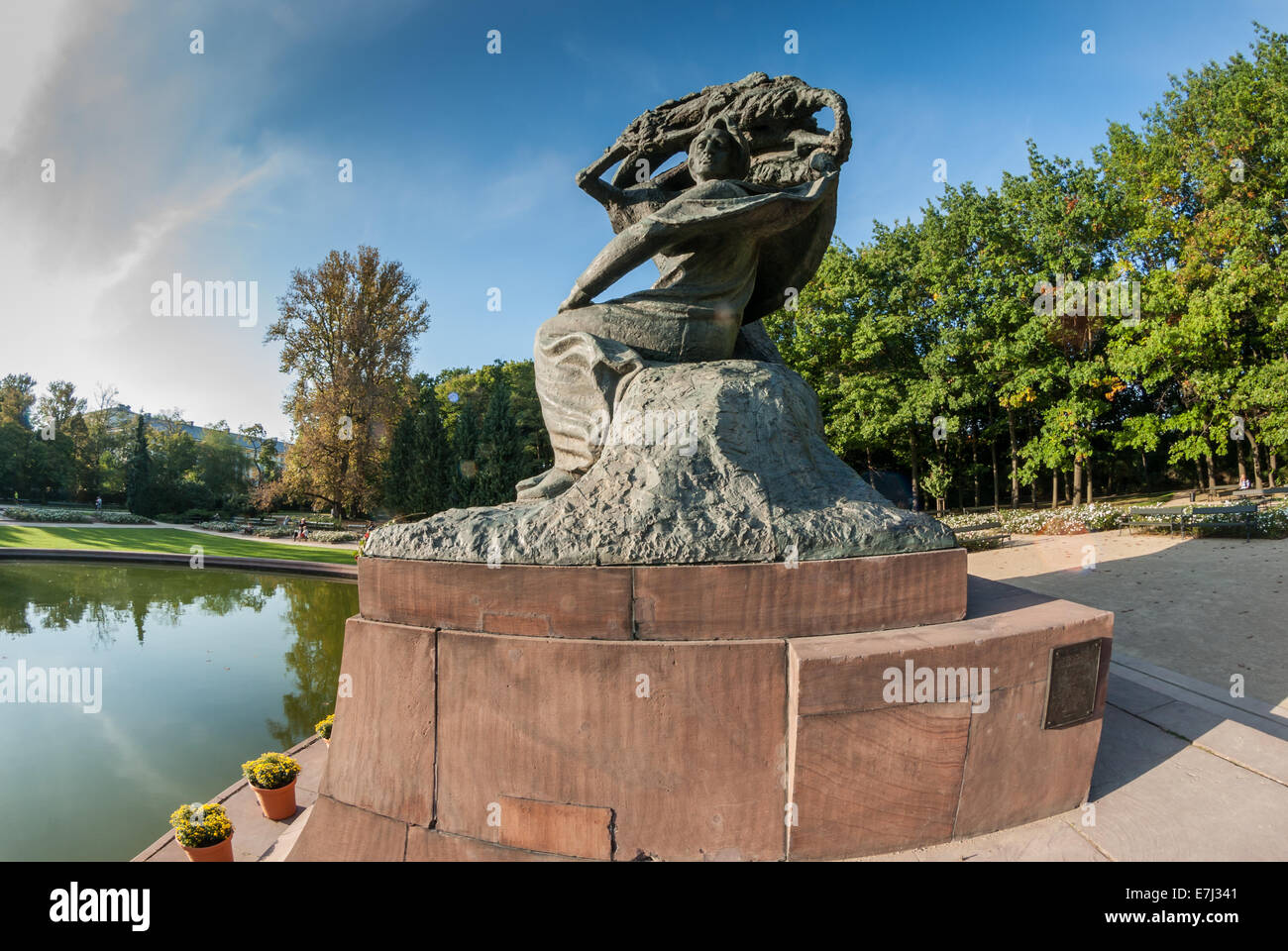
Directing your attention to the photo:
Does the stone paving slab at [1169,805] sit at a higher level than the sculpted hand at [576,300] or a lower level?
lower

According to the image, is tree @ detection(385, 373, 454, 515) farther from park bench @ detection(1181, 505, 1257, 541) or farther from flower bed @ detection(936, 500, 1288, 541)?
park bench @ detection(1181, 505, 1257, 541)

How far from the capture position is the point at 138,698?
6.90 m

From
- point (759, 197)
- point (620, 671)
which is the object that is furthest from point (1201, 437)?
point (620, 671)

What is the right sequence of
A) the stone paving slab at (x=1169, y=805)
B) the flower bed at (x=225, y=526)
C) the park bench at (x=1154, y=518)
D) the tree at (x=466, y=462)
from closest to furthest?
the stone paving slab at (x=1169, y=805)
the park bench at (x=1154, y=518)
the tree at (x=466, y=462)
the flower bed at (x=225, y=526)

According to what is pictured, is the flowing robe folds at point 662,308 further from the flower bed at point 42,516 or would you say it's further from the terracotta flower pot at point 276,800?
the flower bed at point 42,516

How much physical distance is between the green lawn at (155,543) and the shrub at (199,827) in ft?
43.2

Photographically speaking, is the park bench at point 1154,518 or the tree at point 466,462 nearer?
the park bench at point 1154,518

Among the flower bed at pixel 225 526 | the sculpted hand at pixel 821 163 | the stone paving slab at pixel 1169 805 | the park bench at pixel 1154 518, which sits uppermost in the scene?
the sculpted hand at pixel 821 163

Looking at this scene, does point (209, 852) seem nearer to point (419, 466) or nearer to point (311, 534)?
point (311, 534)

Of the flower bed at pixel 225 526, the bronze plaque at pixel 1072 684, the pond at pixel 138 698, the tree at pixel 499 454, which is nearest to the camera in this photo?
the bronze plaque at pixel 1072 684

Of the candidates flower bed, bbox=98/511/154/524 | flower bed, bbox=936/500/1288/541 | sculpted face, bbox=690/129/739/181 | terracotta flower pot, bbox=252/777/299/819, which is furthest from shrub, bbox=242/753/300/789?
flower bed, bbox=98/511/154/524

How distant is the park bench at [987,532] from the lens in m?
14.7

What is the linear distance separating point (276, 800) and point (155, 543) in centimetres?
1940

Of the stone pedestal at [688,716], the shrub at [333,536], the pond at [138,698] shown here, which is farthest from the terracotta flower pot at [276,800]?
the shrub at [333,536]
